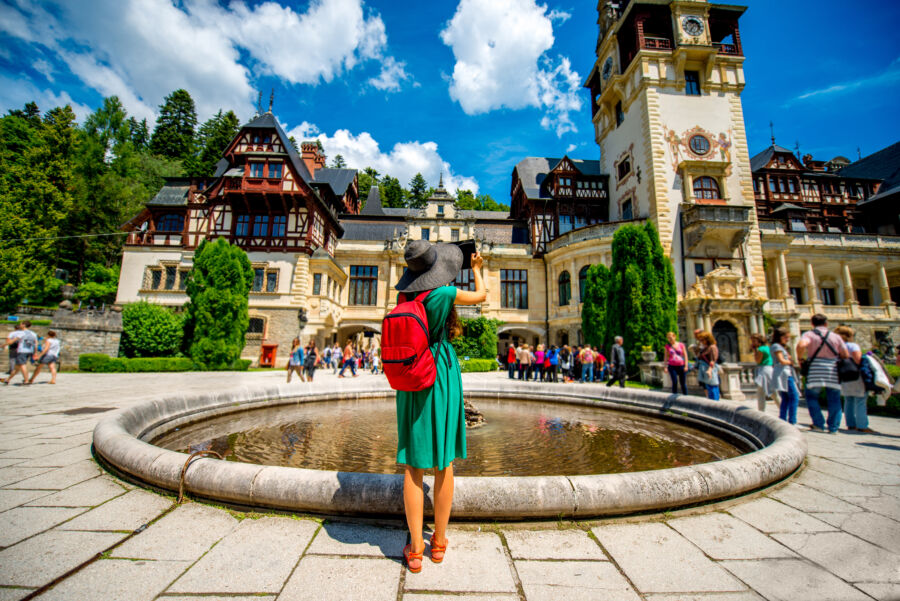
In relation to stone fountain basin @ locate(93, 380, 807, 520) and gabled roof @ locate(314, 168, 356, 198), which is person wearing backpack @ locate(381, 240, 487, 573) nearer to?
stone fountain basin @ locate(93, 380, 807, 520)

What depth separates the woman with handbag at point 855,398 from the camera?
556cm

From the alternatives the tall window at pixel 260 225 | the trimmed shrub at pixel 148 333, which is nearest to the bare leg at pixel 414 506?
the trimmed shrub at pixel 148 333

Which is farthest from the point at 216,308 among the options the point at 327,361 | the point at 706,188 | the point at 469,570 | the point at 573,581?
the point at 706,188

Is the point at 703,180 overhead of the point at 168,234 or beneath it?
overhead

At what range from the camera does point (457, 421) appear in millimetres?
2334

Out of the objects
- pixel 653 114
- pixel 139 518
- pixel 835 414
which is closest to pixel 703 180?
pixel 653 114

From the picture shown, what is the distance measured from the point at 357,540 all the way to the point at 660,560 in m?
1.83

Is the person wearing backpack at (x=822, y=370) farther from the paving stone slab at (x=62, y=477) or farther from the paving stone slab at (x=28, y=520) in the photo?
the paving stone slab at (x=62, y=477)

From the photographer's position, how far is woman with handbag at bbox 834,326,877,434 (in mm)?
5559

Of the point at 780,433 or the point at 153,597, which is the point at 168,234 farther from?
the point at 780,433

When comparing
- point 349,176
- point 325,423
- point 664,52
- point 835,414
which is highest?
point 664,52

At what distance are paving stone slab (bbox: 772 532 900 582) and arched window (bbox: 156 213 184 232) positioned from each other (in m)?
34.7

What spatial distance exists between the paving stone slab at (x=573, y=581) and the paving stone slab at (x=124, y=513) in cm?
252

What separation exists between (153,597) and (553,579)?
194 cm
